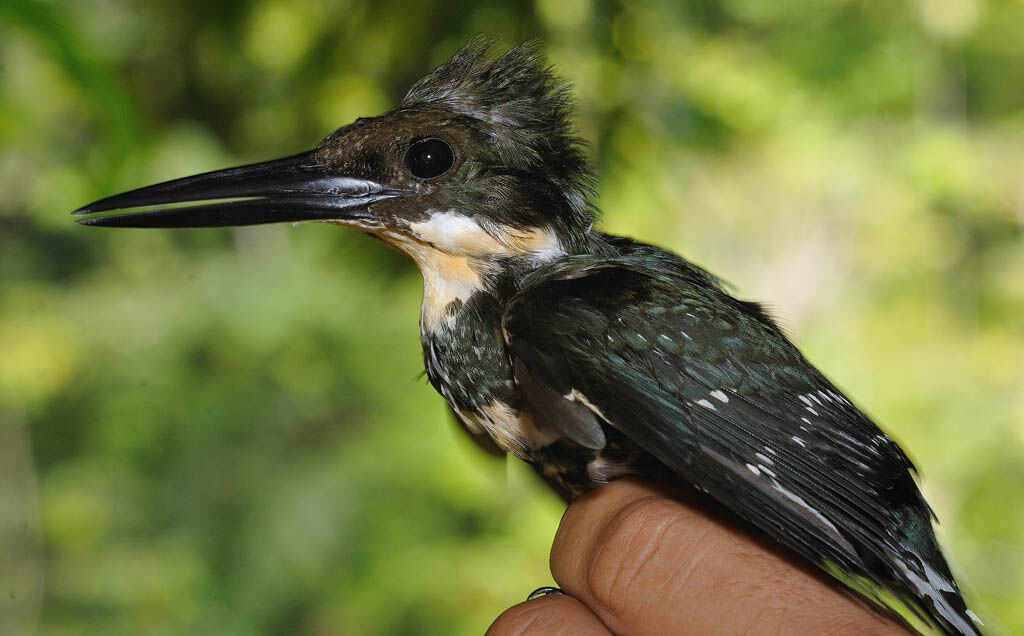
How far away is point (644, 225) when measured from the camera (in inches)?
149

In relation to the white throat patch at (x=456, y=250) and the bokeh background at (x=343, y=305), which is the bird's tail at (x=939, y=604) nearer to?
the white throat patch at (x=456, y=250)

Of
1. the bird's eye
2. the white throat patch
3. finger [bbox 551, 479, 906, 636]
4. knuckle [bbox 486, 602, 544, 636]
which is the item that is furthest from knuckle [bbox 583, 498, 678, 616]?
the bird's eye

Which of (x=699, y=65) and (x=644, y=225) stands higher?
(x=699, y=65)

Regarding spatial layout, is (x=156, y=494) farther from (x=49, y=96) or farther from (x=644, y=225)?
(x=644, y=225)

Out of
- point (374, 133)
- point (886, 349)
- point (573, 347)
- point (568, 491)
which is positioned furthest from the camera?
point (886, 349)

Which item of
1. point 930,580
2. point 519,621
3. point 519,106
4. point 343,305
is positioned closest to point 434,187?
point 519,106

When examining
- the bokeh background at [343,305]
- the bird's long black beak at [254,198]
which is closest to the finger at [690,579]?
the bird's long black beak at [254,198]

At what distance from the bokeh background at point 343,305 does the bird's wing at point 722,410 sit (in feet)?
5.56

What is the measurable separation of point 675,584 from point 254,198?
3.30ft

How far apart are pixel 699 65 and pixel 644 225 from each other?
3.11 feet

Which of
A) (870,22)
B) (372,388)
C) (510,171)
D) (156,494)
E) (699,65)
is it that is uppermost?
(870,22)

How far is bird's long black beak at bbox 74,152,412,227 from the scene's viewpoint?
4.70 ft

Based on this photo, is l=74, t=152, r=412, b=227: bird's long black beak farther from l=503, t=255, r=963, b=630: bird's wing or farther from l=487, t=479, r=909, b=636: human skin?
l=487, t=479, r=909, b=636: human skin

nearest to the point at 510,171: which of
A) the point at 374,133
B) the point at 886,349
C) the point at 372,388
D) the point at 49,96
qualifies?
the point at 374,133
